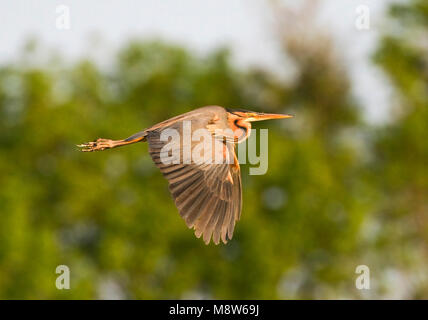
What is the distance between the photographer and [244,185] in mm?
26328

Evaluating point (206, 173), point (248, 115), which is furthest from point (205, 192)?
point (248, 115)

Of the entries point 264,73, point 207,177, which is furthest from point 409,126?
point 207,177

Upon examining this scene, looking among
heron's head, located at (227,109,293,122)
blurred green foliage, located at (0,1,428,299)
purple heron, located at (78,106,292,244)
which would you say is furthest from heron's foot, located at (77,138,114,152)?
blurred green foliage, located at (0,1,428,299)

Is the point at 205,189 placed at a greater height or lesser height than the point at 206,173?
lesser

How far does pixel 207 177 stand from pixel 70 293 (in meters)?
15.8

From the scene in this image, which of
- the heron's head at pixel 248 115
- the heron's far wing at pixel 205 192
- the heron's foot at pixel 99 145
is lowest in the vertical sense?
the heron's far wing at pixel 205 192

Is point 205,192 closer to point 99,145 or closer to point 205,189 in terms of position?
point 205,189

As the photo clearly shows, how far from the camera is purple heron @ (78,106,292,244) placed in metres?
7.97

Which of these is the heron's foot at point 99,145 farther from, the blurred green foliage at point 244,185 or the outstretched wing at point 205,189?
the blurred green foliage at point 244,185

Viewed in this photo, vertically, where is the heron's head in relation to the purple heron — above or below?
above

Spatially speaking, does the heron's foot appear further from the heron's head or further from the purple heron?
the heron's head

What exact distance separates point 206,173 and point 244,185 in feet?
59.5

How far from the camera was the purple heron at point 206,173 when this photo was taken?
7.97 metres

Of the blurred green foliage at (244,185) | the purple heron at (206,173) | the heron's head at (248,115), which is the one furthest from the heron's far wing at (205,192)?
the blurred green foliage at (244,185)
